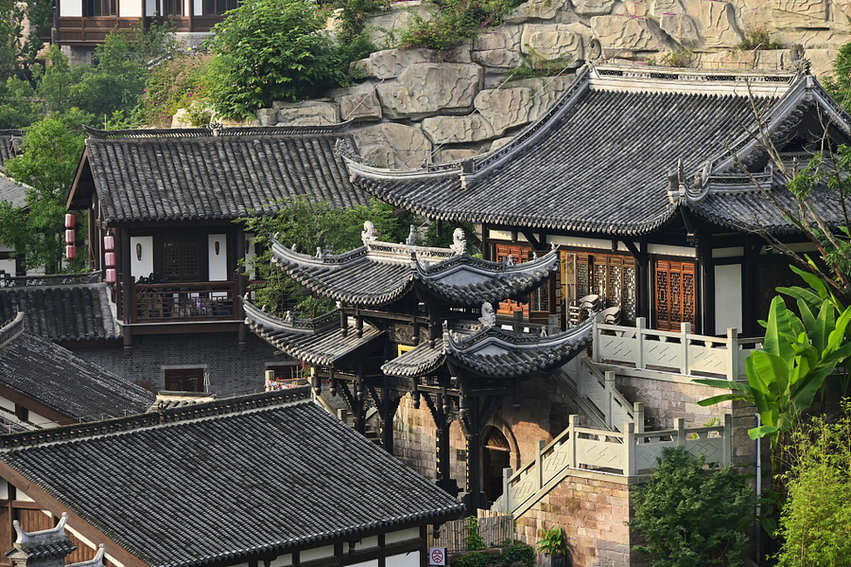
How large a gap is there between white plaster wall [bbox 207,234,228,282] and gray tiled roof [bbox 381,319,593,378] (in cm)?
1287

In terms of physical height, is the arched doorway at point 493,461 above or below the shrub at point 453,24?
below

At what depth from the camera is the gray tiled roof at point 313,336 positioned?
1538 inches

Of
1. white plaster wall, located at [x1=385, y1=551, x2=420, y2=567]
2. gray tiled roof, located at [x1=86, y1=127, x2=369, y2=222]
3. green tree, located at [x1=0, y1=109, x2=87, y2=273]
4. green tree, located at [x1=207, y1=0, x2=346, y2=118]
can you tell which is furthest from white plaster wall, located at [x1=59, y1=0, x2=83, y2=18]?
white plaster wall, located at [x1=385, y1=551, x2=420, y2=567]

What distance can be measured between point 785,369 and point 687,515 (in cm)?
358

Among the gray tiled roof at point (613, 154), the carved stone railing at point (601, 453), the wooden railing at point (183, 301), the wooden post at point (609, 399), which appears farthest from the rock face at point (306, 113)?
the carved stone railing at point (601, 453)

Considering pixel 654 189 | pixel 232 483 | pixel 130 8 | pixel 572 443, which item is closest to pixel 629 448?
pixel 572 443

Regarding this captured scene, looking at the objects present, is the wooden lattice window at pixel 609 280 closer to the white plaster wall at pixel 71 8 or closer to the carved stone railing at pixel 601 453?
the carved stone railing at pixel 601 453

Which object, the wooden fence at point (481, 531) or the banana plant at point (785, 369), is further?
the wooden fence at point (481, 531)

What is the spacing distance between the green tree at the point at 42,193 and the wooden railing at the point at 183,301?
24.0 ft

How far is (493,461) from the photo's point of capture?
41.3 m

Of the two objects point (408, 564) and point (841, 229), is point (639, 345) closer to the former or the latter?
point (841, 229)

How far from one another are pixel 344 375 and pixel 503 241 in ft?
22.2

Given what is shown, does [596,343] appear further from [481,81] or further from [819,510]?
[481,81]

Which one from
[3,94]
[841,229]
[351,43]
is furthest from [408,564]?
[3,94]
